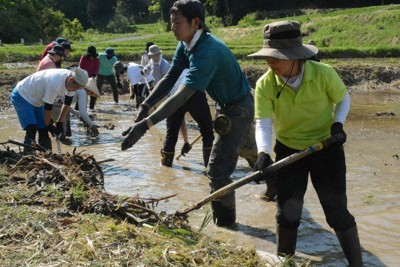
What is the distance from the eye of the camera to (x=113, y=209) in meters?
4.23

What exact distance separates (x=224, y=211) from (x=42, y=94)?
2961 mm

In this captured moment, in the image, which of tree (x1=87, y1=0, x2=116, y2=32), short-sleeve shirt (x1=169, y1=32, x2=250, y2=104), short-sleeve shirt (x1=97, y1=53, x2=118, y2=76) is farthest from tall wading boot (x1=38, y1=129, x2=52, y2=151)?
tree (x1=87, y1=0, x2=116, y2=32)

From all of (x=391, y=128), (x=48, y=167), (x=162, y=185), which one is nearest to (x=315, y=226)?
(x=162, y=185)

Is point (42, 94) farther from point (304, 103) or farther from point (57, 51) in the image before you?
point (304, 103)

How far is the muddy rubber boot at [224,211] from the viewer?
4984 mm

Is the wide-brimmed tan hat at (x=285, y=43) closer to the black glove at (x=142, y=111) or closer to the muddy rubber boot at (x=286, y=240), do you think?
the muddy rubber boot at (x=286, y=240)

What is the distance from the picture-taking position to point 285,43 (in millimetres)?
3717

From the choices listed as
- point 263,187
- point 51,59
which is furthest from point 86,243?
point 51,59

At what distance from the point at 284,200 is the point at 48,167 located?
2506 mm

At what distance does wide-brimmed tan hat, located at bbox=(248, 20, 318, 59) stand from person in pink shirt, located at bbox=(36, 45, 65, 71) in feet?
18.0

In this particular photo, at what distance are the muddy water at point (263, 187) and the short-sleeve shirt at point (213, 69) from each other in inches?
46.2

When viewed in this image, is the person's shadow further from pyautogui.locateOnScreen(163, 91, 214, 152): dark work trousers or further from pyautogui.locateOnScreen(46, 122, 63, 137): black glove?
pyautogui.locateOnScreen(46, 122, 63, 137): black glove

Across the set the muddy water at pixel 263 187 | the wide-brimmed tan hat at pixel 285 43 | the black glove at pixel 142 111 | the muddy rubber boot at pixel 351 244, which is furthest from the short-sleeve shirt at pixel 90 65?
the muddy rubber boot at pixel 351 244

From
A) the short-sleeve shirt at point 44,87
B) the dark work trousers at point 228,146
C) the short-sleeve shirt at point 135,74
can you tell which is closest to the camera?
the dark work trousers at point 228,146
